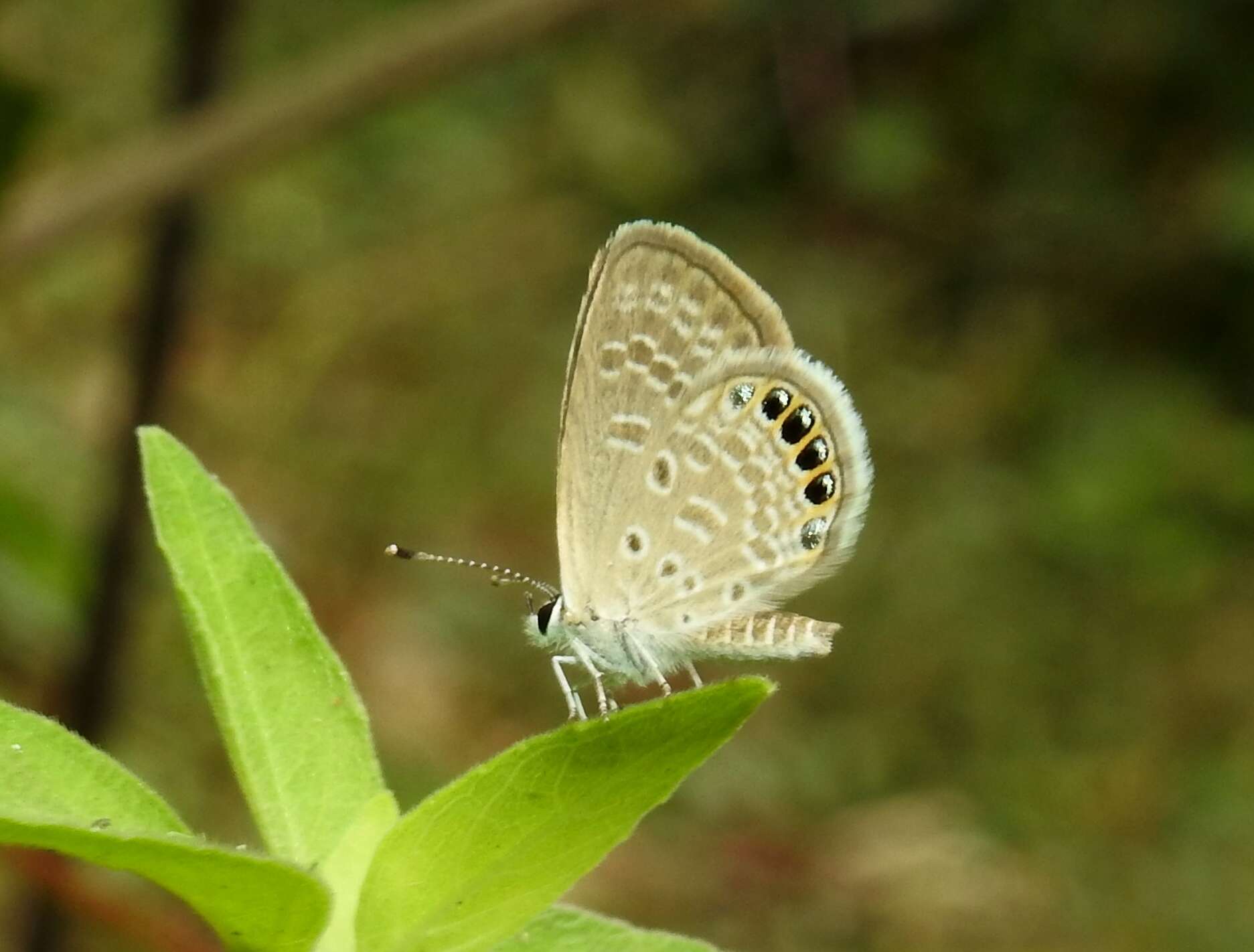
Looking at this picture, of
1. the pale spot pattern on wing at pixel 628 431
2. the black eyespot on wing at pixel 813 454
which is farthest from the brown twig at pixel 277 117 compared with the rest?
the black eyespot on wing at pixel 813 454

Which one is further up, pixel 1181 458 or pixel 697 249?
pixel 1181 458

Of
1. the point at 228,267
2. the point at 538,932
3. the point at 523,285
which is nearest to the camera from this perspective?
the point at 538,932

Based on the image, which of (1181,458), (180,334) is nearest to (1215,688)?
(1181,458)

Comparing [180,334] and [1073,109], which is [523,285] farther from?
[180,334]

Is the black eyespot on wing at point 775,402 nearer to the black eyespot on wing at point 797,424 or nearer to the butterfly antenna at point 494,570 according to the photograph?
the black eyespot on wing at point 797,424

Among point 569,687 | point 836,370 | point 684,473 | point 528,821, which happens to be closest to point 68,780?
point 528,821

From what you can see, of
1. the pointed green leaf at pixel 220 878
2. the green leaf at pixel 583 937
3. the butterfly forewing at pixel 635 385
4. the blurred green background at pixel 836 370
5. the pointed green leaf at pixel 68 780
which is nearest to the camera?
the pointed green leaf at pixel 220 878

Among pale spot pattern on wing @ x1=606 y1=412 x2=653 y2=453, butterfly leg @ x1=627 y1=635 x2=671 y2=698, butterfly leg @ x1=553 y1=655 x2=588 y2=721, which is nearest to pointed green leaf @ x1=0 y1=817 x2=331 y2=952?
butterfly leg @ x1=553 y1=655 x2=588 y2=721
